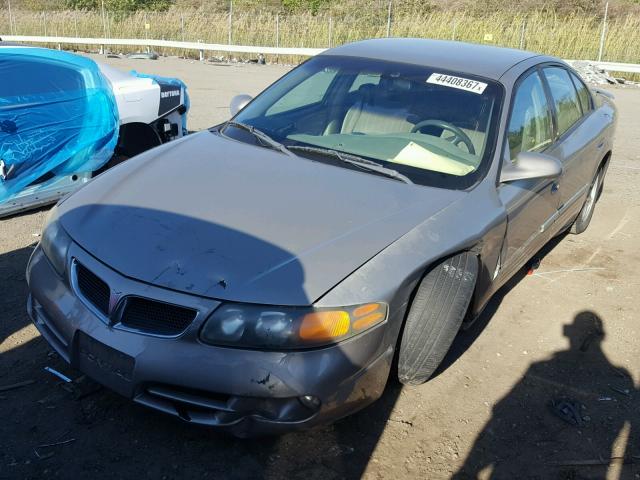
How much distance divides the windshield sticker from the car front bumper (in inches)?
72.3

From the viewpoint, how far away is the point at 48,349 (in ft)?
10.9

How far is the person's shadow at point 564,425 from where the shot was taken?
274 centimetres

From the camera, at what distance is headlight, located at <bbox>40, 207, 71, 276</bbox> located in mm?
2760

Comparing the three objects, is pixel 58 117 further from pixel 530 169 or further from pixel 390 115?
pixel 530 169

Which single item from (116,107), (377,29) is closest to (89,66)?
(116,107)

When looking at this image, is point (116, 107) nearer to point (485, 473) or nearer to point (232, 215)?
point (232, 215)

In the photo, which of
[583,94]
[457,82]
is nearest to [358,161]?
[457,82]

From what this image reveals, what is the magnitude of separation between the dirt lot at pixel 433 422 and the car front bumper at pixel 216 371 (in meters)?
0.28

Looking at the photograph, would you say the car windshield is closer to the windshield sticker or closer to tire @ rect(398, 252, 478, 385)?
the windshield sticker

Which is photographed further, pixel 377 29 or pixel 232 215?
pixel 377 29

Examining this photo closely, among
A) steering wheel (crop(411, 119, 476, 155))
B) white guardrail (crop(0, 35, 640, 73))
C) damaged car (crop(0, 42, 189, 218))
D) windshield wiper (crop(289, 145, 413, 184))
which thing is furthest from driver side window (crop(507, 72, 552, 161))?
white guardrail (crop(0, 35, 640, 73))

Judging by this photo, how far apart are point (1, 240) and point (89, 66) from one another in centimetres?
182

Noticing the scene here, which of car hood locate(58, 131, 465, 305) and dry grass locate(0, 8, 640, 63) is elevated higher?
car hood locate(58, 131, 465, 305)

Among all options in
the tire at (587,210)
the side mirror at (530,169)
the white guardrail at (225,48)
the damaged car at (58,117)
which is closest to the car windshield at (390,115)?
the side mirror at (530,169)
